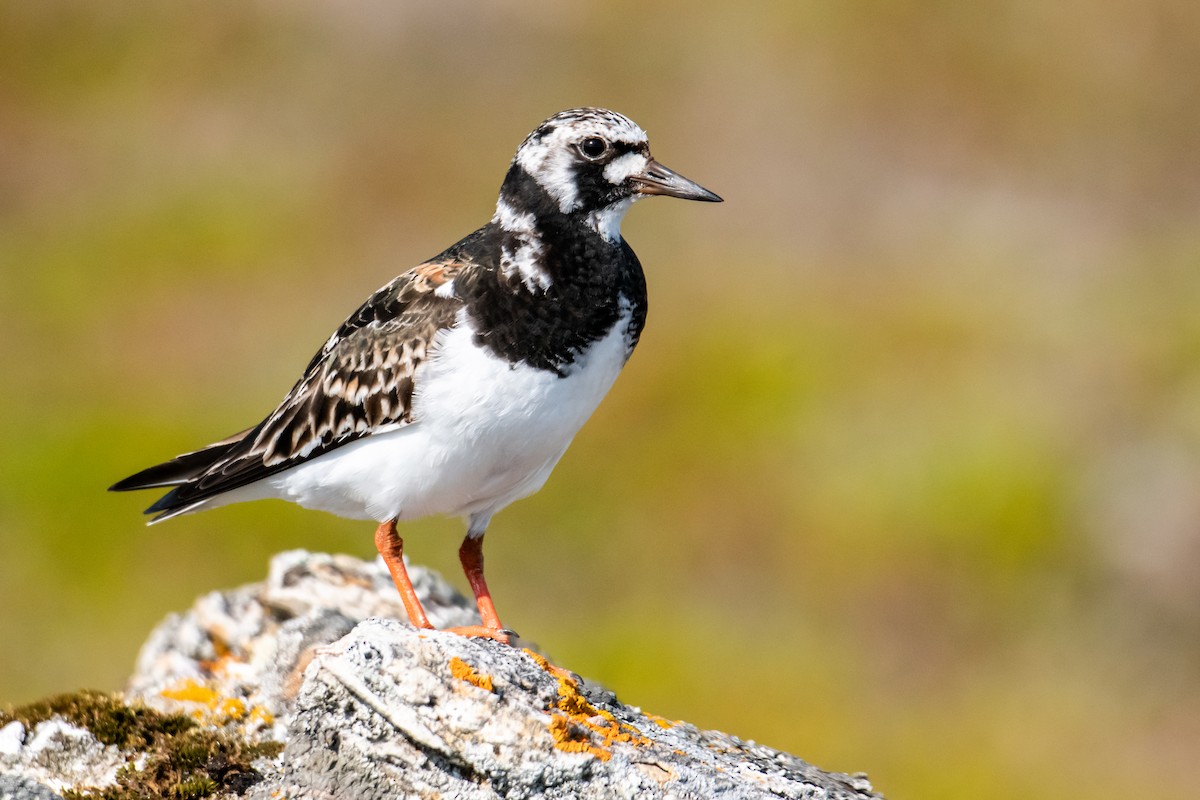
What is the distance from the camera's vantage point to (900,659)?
18.1m

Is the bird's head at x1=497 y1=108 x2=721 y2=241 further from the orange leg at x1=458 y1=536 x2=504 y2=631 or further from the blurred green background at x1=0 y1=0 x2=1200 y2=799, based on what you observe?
the blurred green background at x1=0 y1=0 x2=1200 y2=799

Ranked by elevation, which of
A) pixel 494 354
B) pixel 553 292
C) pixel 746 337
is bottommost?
pixel 494 354

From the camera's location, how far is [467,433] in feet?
27.2

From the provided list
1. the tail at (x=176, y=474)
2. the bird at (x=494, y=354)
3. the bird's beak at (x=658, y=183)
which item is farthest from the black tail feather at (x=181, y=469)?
the bird's beak at (x=658, y=183)

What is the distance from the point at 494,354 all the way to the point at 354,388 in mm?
1089

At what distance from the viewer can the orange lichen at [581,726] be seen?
268 inches

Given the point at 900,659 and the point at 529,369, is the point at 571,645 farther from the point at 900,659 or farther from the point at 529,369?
the point at 529,369

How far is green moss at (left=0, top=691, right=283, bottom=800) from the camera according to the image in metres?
7.41

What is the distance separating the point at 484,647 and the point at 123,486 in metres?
3.86

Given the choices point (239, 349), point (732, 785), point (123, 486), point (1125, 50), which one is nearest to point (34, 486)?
point (239, 349)

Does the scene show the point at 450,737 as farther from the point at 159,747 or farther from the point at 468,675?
the point at 159,747

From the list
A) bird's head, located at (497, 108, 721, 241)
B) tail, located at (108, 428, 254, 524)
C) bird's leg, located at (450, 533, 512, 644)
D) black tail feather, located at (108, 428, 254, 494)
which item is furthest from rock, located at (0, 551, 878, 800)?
bird's head, located at (497, 108, 721, 241)

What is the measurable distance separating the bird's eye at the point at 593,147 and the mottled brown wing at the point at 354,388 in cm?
99

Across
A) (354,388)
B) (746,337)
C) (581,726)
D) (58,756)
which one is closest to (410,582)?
(354,388)
